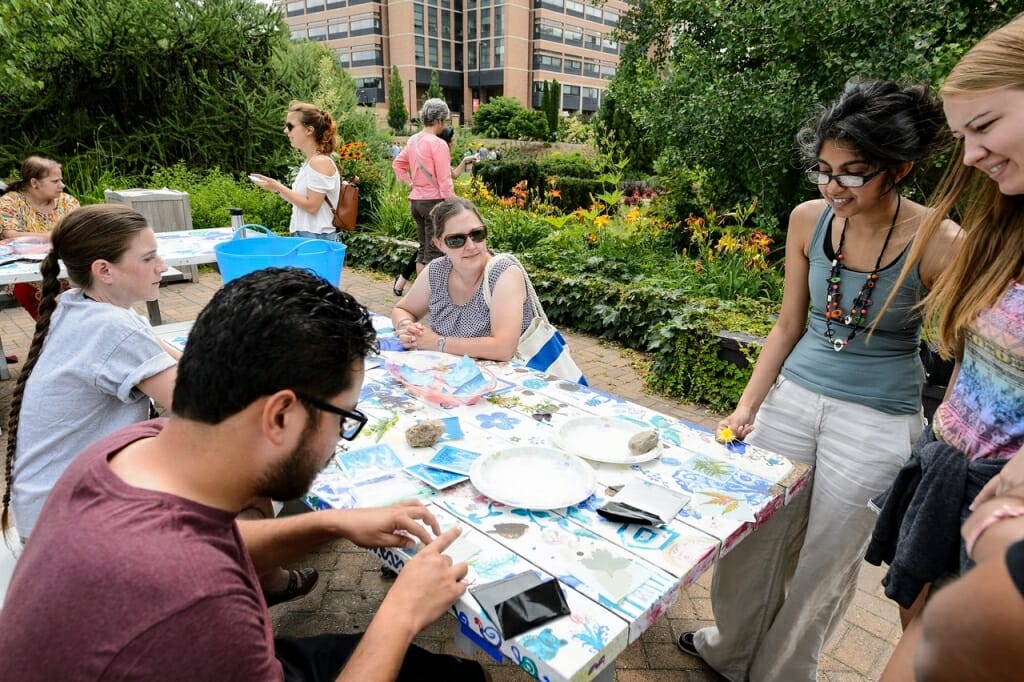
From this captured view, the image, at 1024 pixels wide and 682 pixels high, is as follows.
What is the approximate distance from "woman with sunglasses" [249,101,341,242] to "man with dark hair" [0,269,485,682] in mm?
3985

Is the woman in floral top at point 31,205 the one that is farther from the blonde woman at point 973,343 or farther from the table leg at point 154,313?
the blonde woman at point 973,343

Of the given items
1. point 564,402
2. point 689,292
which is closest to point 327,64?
point 689,292

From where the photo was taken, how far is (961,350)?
1.53m

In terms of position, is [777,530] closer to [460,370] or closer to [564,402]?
[564,402]

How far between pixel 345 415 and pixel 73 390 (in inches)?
48.1

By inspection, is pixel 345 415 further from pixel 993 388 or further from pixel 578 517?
pixel 993 388

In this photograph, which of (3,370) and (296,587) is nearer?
(296,587)

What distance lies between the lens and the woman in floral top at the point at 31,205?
4.75m

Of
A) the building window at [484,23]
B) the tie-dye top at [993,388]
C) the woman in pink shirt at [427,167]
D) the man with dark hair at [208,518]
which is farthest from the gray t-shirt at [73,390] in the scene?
the building window at [484,23]

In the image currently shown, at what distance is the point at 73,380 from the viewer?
1.80m

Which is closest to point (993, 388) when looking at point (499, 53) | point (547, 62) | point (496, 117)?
point (496, 117)

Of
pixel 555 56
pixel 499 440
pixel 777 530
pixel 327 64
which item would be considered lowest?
pixel 777 530

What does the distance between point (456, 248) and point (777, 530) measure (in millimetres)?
1777

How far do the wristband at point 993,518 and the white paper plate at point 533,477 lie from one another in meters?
0.81
